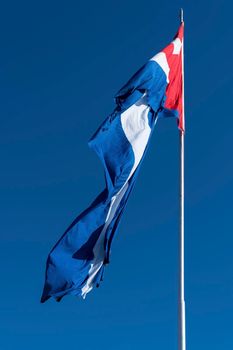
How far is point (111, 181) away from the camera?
51.8 ft

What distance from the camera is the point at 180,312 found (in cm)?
1423

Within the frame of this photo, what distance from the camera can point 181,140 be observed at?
1694cm

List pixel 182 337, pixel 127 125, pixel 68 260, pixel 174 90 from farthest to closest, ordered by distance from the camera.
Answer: pixel 174 90, pixel 127 125, pixel 68 260, pixel 182 337

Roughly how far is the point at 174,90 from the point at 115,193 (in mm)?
3787

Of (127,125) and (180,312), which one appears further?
(127,125)

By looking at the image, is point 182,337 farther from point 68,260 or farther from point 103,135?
point 103,135

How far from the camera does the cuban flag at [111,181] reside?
1550 cm

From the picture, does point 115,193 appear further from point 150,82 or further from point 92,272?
point 150,82

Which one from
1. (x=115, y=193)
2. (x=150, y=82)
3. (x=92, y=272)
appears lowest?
(x=92, y=272)

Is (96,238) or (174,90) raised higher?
(174,90)

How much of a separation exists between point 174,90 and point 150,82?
1.05 meters

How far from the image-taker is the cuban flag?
1550 centimetres

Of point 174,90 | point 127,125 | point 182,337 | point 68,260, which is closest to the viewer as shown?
point 182,337

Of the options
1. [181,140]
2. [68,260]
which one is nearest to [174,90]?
[181,140]
